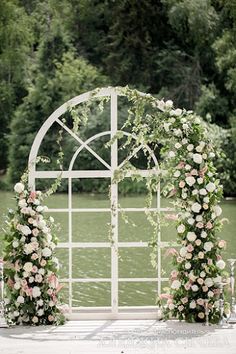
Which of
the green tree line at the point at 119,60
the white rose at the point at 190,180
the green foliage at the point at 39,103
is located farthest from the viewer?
the green foliage at the point at 39,103

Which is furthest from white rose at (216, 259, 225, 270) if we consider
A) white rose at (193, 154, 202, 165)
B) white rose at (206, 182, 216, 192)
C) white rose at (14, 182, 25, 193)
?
white rose at (14, 182, 25, 193)

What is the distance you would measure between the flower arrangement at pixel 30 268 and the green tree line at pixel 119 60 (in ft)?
72.9

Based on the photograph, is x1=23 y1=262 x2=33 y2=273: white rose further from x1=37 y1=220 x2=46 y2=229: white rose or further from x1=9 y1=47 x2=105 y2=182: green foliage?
x1=9 y1=47 x2=105 y2=182: green foliage

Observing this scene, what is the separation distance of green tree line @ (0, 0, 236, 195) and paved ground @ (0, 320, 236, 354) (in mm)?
22306

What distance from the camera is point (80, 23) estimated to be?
134 ft

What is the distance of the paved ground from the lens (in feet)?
22.1

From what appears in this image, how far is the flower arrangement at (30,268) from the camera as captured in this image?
7715mm

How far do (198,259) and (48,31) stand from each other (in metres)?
32.8

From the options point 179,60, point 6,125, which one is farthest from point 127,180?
point 6,125

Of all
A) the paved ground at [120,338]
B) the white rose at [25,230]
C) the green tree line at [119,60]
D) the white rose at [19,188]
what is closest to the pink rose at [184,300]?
the paved ground at [120,338]

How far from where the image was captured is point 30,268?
769 cm

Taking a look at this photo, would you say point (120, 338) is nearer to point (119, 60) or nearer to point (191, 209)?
point (191, 209)

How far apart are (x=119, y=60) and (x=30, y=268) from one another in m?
30.2

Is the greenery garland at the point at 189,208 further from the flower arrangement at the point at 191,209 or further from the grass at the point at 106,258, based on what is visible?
the grass at the point at 106,258
